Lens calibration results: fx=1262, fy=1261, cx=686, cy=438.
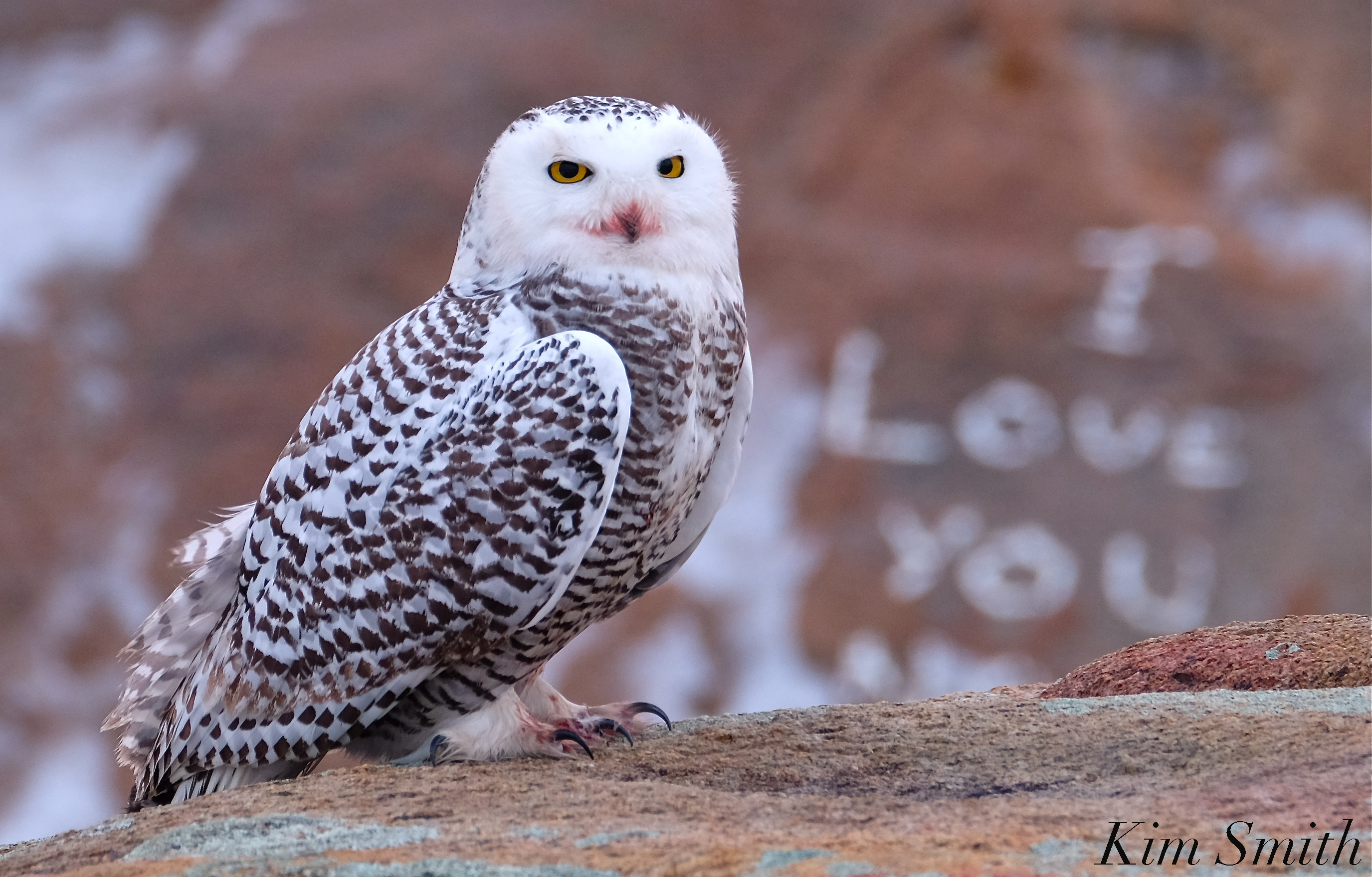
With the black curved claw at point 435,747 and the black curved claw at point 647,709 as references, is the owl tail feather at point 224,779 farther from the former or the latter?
the black curved claw at point 647,709

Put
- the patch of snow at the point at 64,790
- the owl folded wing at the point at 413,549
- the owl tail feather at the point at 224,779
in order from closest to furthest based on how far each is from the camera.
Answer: the owl folded wing at the point at 413,549 < the owl tail feather at the point at 224,779 < the patch of snow at the point at 64,790

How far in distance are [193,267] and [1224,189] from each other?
17.9 ft

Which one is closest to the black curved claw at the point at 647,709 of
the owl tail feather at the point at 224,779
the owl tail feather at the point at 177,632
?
the owl tail feather at the point at 224,779

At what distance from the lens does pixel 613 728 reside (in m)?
2.19

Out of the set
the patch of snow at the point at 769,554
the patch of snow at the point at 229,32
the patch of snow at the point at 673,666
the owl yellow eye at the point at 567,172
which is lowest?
the owl yellow eye at the point at 567,172

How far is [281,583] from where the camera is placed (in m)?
1.96

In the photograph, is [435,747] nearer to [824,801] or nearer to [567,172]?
[824,801]

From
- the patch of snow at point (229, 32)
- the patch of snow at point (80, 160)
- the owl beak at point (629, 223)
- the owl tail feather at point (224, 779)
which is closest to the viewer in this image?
the owl beak at point (629, 223)

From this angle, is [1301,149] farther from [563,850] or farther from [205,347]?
[563,850]

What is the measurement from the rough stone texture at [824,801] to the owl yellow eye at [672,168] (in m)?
0.94

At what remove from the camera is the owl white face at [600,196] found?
1937 mm

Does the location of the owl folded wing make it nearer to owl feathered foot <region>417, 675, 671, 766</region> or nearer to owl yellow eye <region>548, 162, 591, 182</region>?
owl feathered foot <region>417, 675, 671, 766</region>

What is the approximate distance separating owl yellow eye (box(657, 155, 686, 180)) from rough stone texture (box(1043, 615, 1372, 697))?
128cm

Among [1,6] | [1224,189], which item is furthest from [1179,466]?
[1,6]
